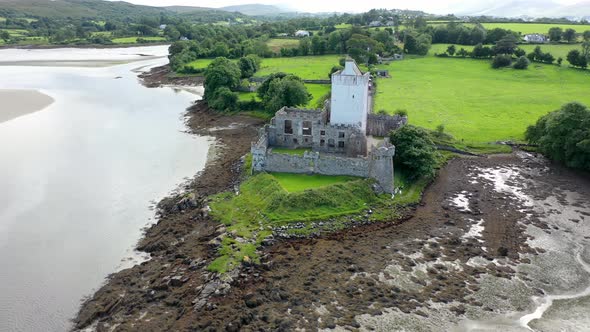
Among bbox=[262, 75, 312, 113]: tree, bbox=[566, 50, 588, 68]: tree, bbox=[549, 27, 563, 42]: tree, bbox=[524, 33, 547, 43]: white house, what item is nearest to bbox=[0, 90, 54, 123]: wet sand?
bbox=[262, 75, 312, 113]: tree

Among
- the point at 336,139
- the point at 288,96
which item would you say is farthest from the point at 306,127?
the point at 288,96

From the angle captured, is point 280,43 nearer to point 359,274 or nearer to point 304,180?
point 304,180

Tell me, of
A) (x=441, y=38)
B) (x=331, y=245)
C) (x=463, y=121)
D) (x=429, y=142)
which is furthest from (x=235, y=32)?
(x=331, y=245)

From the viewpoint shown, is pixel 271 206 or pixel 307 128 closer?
pixel 271 206

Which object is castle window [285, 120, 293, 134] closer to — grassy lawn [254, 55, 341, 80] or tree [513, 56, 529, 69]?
grassy lawn [254, 55, 341, 80]

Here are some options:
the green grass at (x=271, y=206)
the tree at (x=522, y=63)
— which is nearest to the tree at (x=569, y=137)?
the green grass at (x=271, y=206)

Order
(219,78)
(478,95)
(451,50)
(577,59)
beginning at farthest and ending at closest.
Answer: (451,50) → (577,59) → (219,78) → (478,95)

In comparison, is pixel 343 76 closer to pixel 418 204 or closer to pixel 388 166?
pixel 388 166
